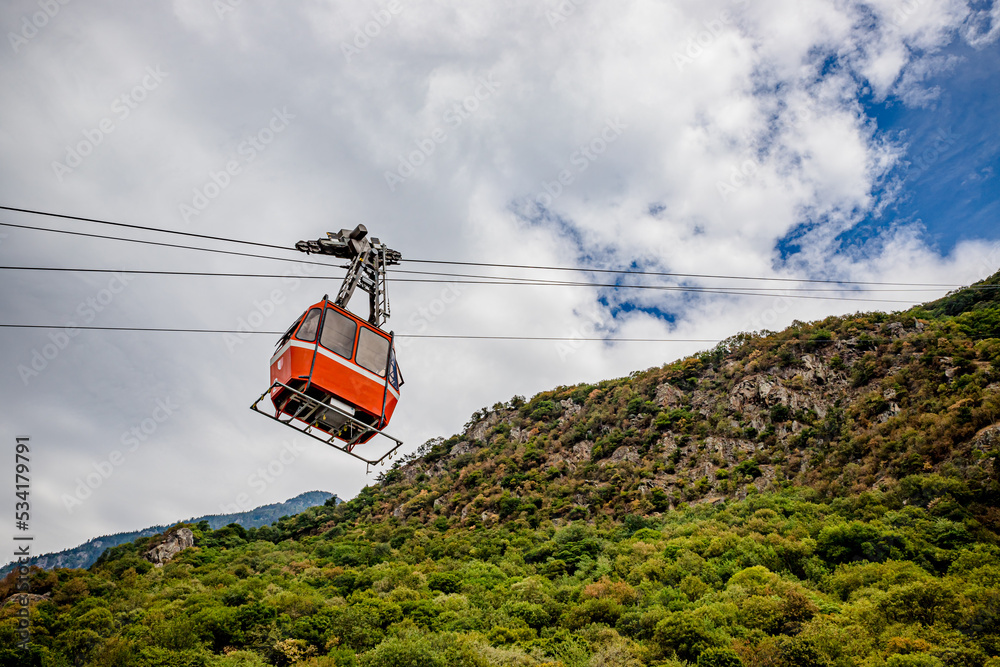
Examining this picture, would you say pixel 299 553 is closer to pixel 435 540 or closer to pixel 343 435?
pixel 435 540

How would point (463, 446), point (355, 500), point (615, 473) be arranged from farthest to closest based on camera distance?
point (463, 446), point (355, 500), point (615, 473)

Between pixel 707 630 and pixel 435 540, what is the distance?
3131 centimetres

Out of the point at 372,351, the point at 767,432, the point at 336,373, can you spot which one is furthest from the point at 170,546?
the point at 767,432

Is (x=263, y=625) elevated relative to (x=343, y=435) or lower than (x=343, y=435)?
lower

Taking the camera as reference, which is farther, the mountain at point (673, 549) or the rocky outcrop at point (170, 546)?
the rocky outcrop at point (170, 546)

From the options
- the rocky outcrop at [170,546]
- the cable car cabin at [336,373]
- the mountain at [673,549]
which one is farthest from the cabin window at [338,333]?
the rocky outcrop at [170,546]

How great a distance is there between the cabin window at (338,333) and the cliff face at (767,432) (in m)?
38.3

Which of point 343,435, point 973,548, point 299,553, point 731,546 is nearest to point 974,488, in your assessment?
point 973,548

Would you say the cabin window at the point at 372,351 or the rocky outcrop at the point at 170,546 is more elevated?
the rocky outcrop at the point at 170,546

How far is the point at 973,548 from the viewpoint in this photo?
30.2 m

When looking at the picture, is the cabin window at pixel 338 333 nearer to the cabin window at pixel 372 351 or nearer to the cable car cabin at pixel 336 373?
the cable car cabin at pixel 336 373

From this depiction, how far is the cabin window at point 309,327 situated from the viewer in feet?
46.1

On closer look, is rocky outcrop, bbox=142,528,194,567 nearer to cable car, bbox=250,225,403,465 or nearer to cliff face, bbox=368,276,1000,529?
cliff face, bbox=368,276,1000,529

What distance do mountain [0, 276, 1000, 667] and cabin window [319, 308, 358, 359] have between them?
1882 centimetres
